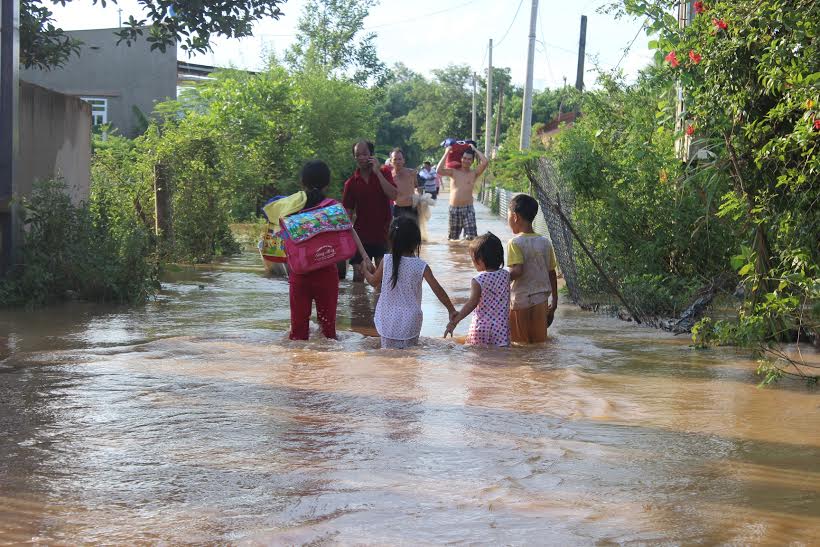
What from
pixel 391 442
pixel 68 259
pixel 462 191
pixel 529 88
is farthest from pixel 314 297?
pixel 529 88

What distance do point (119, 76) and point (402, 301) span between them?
101ft

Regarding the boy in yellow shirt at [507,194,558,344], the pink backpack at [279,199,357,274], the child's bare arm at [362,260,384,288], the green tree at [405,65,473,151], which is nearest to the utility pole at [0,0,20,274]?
the pink backpack at [279,199,357,274]

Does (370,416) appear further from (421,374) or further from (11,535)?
(11,535)

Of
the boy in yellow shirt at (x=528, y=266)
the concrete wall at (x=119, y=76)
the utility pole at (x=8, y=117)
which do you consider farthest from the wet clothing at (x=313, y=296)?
the concrete wall at (x=119, y=76)

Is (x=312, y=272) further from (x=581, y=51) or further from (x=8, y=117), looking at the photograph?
(x=581, y=51)

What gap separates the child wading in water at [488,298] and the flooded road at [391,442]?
208mm

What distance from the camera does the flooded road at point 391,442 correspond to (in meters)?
4.42

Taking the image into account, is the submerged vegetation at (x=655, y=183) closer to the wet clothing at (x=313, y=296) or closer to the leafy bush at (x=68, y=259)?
the leafy bush at (x=68, y=259)

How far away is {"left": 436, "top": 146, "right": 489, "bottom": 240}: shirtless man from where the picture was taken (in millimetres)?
17609

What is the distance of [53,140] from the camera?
40.3ft

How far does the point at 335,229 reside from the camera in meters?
8.30

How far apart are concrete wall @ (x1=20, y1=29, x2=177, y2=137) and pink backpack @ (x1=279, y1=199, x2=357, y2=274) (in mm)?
29370

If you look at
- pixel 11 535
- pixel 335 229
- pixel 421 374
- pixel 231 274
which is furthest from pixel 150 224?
pixel 11 535

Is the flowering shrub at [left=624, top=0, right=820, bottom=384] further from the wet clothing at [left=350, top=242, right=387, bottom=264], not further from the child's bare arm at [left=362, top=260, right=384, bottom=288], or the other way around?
the wet clothing at [left=350, top=242, right=387, bottom=264]
